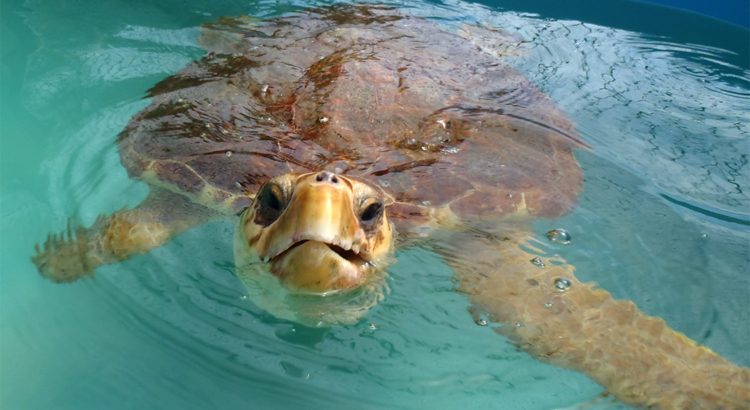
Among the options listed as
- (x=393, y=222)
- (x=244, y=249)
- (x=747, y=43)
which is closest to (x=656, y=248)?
(x=393, y=222)

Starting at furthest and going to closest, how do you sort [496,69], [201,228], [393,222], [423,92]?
[496,69] < [423,92] < [201,228] < [393,222]

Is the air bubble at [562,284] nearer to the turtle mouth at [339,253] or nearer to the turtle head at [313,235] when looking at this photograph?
the turtle head at [313,235]

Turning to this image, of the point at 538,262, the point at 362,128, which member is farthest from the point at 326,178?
the point at 538,262

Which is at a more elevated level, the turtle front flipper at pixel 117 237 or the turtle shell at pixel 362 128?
the turtle shell at pixel 362 128

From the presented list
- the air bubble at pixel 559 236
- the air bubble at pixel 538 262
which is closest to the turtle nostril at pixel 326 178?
the air bubble at pixel 538 262

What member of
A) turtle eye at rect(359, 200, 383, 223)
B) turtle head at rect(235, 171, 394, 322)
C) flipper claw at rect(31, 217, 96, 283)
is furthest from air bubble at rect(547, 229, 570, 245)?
flipper claw at rect(31, 217, 96, 283)

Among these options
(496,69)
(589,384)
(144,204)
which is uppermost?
(496,69)

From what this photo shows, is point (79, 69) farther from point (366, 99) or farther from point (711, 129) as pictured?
point (711, 129)

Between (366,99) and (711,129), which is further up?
(366,99)
